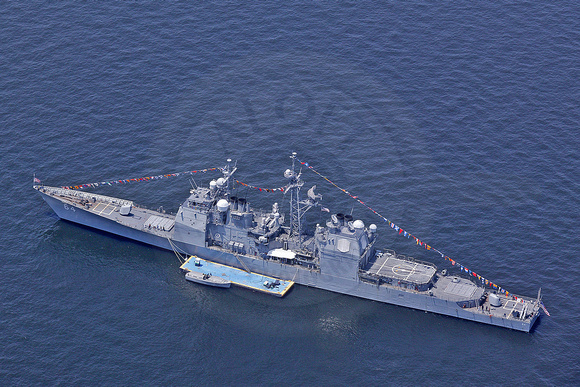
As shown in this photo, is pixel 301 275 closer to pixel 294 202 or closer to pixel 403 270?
pixel 294 202

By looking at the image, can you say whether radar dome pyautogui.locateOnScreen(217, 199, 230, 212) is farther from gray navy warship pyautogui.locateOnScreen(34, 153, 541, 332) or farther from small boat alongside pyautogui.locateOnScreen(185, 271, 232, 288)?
small boat alongside pyautogui.locateOnScreen(185, 271, 232, 288)

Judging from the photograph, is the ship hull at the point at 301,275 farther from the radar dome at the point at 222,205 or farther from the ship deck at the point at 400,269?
the radar dome at the point at 222,205

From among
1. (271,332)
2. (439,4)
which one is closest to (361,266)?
(271,332)

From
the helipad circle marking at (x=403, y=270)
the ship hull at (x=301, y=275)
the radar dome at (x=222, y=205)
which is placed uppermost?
the radar dome at (x=222, y=205)

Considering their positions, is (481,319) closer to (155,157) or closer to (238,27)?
(155,157)

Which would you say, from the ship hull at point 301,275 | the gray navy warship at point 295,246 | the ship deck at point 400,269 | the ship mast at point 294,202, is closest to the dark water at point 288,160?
the ship hull at point 301,275

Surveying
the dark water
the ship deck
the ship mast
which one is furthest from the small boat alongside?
the ship deck
